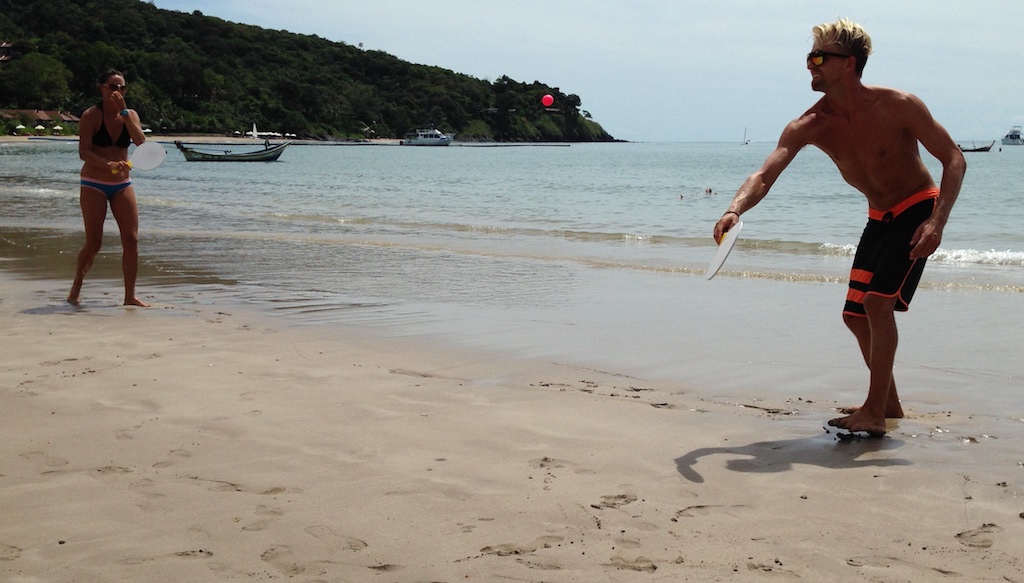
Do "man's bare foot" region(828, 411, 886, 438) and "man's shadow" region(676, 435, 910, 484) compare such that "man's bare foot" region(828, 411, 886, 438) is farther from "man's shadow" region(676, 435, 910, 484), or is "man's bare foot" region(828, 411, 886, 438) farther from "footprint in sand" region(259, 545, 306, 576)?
"footprint in sand" region(259, 545, 306, 576)

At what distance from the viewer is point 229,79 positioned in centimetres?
12925

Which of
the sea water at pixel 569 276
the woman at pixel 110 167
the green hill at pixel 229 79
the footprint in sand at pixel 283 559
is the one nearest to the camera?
the footprint in sand at pixel 283 559

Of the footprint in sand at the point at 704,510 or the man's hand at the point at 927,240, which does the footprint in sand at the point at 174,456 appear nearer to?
the footprint in sand at the point at 704,510

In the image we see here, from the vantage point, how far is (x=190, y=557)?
2879mm

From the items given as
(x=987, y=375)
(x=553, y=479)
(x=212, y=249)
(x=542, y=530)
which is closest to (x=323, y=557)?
(x=542, y=530)

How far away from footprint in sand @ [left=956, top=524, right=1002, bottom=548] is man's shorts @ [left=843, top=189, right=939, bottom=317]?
1.28 meters

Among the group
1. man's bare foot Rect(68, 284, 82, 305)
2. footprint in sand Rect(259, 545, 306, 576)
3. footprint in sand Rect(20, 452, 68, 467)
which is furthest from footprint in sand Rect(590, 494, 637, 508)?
man's bare foot Rect(68, 284, 82, 305)

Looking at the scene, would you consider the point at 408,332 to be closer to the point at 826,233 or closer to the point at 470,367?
the point at 470,367

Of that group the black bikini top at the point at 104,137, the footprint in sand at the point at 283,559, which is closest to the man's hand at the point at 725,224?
the footprint in sand at the point at 283,559

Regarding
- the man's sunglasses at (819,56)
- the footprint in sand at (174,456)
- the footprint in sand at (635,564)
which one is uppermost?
the man's sunglasses at (819,56)

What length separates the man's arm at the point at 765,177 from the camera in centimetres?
383

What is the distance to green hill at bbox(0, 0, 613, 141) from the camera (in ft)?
365

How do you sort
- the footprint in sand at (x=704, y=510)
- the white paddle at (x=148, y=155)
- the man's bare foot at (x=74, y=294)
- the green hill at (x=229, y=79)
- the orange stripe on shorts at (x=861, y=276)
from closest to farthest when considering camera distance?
the footprint in sand at (x=704, y=510) → the orange stripe on shorts at (x=861, y=276) → the man's bare foot at (x=74, y=294) → the white paddle at (x=148, y=155) → the green hill at (x=229, y=79)

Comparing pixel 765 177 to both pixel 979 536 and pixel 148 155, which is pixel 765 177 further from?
pixel 148 155
